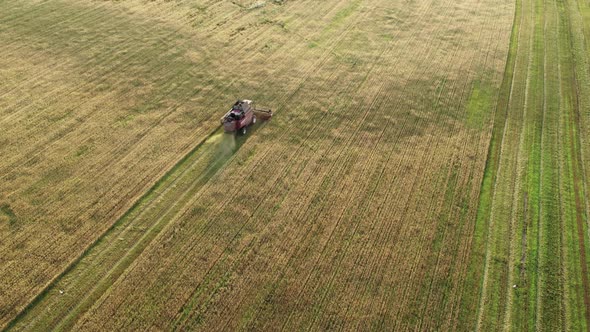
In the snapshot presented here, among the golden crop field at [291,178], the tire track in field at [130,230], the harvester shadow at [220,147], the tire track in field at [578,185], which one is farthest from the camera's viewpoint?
the harvester shadow at [220,147]

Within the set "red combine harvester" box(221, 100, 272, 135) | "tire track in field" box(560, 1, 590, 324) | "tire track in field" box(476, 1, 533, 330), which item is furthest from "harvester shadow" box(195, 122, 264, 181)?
"tire track in field" box(560, 1, 590, 324)

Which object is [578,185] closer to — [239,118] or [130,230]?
[239,118]

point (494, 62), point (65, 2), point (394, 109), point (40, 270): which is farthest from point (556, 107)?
point (65, 2)

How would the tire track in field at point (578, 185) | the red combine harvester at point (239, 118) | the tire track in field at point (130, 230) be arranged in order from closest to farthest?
the tire track in field at point (130, 230) → the tire track in field at point (578, 185) → the red combine harvester at point (239, 118)

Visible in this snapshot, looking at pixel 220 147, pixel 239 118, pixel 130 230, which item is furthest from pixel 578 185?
pixel 130 230

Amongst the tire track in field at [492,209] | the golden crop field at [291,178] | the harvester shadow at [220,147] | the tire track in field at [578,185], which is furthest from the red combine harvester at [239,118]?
the tire track in field at [578,185]

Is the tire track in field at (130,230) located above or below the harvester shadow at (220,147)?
below

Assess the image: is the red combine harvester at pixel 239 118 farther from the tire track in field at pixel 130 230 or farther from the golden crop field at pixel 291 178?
the tire track in field at pixel 130 230
